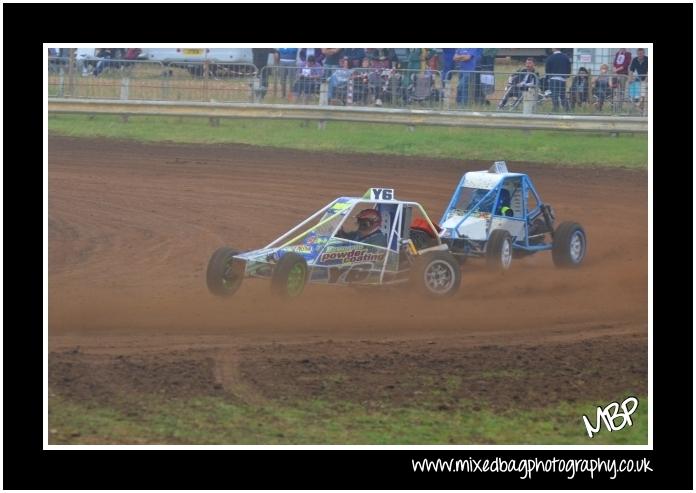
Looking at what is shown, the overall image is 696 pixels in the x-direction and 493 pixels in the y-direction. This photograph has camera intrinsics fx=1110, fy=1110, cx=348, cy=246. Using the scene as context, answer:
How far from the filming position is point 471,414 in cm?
844

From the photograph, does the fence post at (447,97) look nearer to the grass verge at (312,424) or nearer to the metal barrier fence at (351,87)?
the metal barrier fence at (351,87)

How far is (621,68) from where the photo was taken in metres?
19.5

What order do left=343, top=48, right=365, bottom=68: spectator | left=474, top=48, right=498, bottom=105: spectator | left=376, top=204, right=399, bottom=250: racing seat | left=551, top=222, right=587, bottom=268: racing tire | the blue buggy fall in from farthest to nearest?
left=343, top=48, right=365, bottom=68: spectator → left=474, top=48, right=498, bottom=105: spectator → left=551, top=222, right=587, bottom=268: racing tire → the blue buggy → left=376, top=204, right=399, bottom=250: racing seat

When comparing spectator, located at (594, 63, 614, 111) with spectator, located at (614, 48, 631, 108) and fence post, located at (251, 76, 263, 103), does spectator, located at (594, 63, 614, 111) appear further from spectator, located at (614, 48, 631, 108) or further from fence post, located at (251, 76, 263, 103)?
fence post, located at (251, 76, 263, 103)

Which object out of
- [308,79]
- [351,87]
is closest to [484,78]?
[351,87]

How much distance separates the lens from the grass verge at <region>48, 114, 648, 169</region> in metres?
20.5

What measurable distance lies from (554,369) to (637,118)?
11616 mm

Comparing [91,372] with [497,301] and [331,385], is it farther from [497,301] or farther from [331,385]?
[497,301]

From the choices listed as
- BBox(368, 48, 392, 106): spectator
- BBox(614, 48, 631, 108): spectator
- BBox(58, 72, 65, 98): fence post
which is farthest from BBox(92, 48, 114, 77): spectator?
BBox(614, 48, 631, 108): spectator

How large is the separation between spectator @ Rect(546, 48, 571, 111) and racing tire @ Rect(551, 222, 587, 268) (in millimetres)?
6638

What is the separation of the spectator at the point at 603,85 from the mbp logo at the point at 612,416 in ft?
38.7

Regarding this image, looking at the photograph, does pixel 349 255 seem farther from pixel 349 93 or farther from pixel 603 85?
pixel 349 93

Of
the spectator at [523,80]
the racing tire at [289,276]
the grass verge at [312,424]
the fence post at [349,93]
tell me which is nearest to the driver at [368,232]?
the racing tire at [289,276]

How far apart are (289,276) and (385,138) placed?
11.6m
